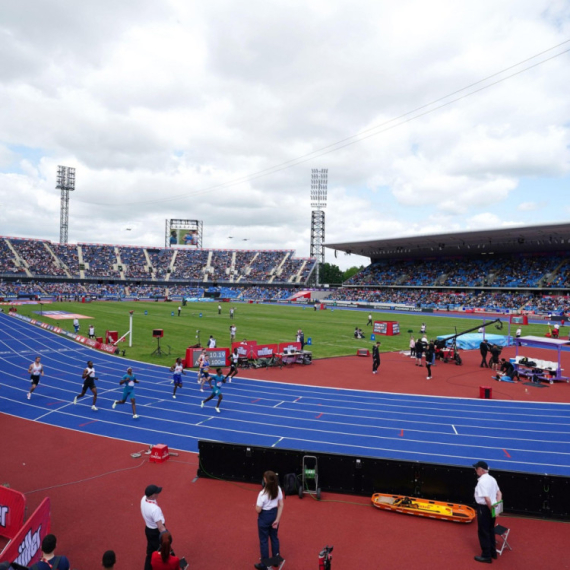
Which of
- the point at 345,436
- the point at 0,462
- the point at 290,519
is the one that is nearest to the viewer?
the point at 290,519

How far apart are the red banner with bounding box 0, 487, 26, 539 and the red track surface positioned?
0.65 meters

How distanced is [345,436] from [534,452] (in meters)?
4.93

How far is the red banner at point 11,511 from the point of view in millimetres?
6938

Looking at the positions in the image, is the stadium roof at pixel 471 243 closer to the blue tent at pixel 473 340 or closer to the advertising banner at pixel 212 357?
the blue tent at pixel 473 340

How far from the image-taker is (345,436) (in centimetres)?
1220

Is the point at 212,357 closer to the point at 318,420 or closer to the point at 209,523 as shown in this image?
the point at 318,420

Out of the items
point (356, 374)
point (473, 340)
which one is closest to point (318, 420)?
point (356, 374)

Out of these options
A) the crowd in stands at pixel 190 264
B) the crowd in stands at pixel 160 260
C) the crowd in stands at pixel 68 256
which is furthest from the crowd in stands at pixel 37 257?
the crowd in stands at pixel 190 264

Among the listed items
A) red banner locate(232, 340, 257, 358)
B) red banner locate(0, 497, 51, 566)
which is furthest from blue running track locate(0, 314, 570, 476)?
red banner locate(0, 497, 51, 566)

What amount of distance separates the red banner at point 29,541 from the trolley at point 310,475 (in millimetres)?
4600

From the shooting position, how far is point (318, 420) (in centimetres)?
1368

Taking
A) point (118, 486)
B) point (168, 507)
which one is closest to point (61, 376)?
Result: point (118, 486)

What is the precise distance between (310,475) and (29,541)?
4972 millimetres

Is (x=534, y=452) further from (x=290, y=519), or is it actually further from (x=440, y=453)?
(x=290, y=519)
